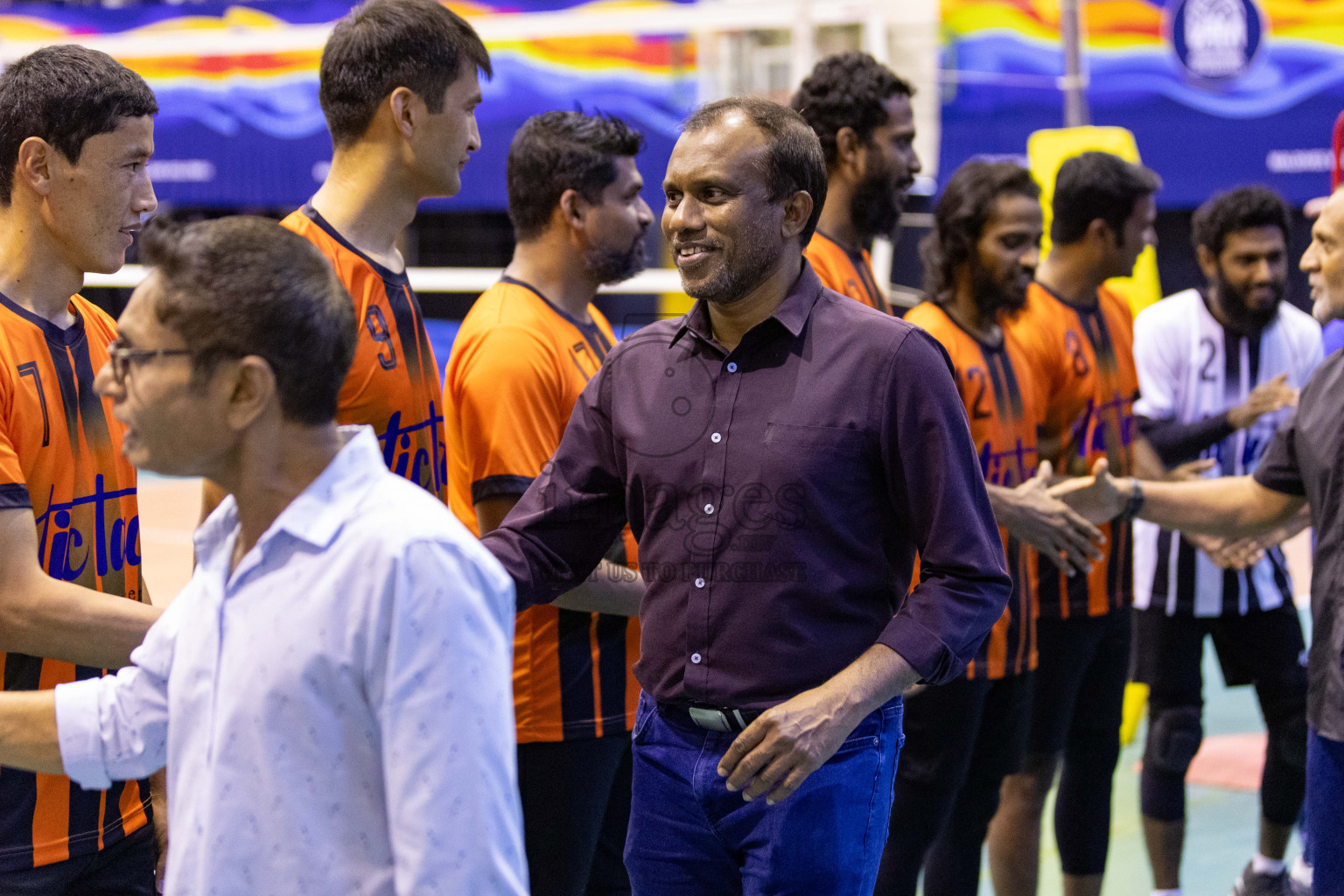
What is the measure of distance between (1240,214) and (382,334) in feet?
9.74

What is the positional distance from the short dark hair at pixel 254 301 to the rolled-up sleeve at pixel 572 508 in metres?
0.78

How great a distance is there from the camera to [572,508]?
7.36 ft

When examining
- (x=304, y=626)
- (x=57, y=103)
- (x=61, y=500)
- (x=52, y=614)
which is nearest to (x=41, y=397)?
(x=61, y=500)

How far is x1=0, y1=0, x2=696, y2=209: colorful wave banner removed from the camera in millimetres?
8469

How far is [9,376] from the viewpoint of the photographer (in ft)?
6.89

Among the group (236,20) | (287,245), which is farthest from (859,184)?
(236,20)

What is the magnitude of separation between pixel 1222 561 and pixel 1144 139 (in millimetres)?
5396

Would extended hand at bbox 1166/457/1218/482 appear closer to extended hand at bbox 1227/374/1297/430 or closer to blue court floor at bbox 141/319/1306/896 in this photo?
extended hand at bbox 1227/374/1297/430

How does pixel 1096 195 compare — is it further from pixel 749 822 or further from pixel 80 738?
pixel 80 738

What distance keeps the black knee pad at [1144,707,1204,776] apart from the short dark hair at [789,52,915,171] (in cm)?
193

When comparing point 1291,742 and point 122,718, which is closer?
point 122,718

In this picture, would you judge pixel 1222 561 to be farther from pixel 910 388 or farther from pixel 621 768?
pixel 910 388

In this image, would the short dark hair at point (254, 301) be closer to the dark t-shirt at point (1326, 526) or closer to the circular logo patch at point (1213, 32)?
the dark t-shirt at point (1326, 526)

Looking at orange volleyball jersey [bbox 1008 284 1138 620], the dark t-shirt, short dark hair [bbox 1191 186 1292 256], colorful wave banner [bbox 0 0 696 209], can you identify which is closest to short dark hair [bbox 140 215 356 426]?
the dark t-shirt
